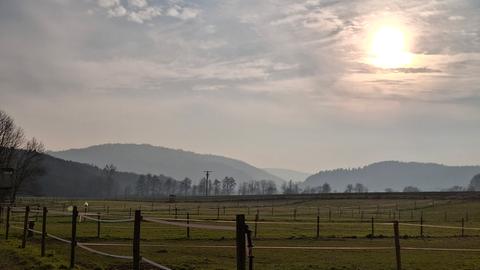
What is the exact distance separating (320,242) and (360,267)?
39.2 ft

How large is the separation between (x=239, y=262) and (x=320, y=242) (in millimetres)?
24403

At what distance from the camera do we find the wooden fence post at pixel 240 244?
9328 mm

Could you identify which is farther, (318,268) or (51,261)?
(318,268)

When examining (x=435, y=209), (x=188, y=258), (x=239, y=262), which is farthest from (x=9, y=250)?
(x=435, y=209)

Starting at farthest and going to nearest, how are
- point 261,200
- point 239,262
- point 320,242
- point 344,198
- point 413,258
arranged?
point 261,200 < point 344,198 < point 320,242 < point 413,258 < point 239,262

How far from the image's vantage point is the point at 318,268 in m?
20.4

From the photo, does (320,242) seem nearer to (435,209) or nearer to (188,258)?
(188,258)

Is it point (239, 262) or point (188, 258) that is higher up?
point (239, 262)

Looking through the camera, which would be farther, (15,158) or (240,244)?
(15,158)

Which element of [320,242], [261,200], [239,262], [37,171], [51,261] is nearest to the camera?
[239,262]

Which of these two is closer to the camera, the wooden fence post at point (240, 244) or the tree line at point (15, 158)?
the wooden fence post at point (240, 244)

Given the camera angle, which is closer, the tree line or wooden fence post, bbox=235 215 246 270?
wooden fence post, bbox=235 215 246 270

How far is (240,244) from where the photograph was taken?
31.0 feet

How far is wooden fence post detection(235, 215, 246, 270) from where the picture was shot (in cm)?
933
